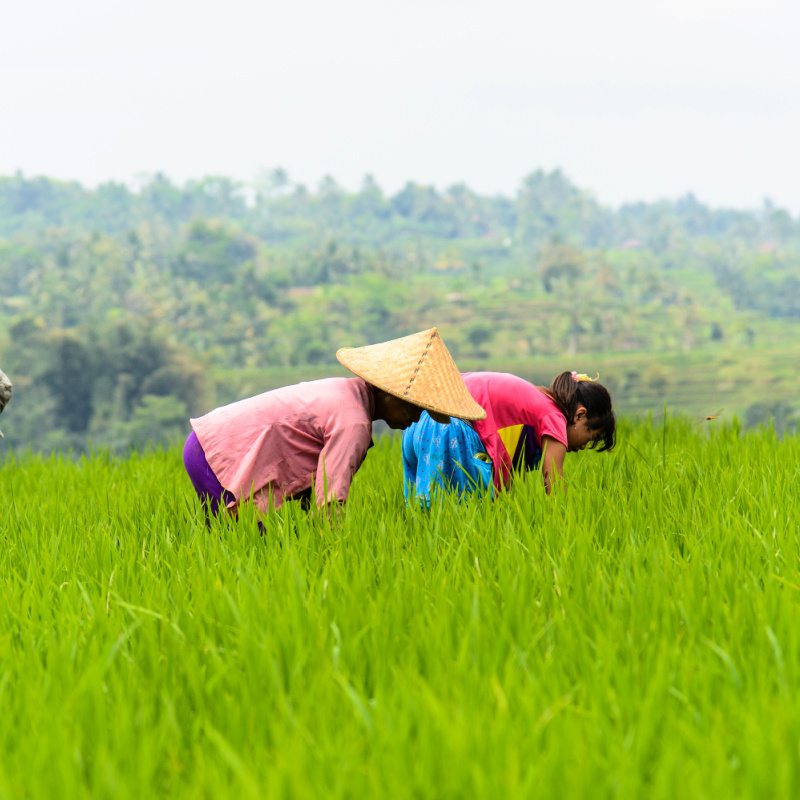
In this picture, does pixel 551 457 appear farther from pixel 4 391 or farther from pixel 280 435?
pixel 4 391

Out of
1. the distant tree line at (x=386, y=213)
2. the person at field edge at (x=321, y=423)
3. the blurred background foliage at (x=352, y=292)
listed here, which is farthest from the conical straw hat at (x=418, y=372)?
the distant tree line at (x=386, y=213)

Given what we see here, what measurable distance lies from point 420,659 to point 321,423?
115 cm

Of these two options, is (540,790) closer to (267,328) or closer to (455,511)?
(455,511)

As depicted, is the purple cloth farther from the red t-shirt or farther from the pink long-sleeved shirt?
the red t-shirt

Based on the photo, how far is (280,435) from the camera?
8.84ft

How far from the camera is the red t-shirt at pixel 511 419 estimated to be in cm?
306

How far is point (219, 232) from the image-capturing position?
7531 cm

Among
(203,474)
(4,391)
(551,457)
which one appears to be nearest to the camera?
(203,474)

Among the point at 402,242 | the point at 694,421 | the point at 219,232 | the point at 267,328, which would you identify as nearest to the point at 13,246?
the point at 219,232

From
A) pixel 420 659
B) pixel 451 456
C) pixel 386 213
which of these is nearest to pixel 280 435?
pixel 451 456

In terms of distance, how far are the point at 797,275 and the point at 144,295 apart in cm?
7124

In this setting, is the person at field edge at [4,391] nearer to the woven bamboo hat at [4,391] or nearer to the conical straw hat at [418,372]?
the woven bamboo hat at [4,391]

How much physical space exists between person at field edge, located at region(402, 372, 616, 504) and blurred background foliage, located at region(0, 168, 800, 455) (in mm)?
31493

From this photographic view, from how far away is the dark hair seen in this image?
10.0 feet
